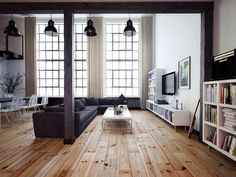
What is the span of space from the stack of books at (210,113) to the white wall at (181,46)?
4.38 ft

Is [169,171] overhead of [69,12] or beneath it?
beneath

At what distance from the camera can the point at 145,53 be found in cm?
1121

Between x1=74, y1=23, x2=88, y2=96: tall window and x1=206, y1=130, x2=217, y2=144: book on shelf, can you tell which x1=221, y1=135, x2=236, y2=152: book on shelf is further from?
x1=74, y1=23, x2=88, y2=96: tall window

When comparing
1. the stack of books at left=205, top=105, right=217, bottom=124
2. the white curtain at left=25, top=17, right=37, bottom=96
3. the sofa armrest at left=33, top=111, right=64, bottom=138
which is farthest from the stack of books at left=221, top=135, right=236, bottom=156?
the white curtain at left=25, top=17, right=37, bottom=96

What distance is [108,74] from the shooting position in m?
11.8

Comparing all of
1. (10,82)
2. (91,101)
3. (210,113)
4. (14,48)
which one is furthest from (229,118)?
(14,48)

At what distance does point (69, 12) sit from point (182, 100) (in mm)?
4051

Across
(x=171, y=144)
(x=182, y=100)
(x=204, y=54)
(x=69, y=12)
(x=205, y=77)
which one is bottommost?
(x=171, y=144)

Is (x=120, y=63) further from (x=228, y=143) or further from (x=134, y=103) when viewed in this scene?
(x=228, y=143)

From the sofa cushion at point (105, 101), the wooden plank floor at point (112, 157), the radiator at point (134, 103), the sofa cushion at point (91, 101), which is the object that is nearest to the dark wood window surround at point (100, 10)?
the wooden plank floor at point (112, 157)

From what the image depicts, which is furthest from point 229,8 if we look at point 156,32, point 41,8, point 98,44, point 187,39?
point 98,44

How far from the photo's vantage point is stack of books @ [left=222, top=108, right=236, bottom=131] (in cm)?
302

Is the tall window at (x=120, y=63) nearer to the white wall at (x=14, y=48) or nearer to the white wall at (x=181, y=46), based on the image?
the white wall at (x=181, y=46)

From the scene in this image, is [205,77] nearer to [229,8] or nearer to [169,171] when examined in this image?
[229,8]
